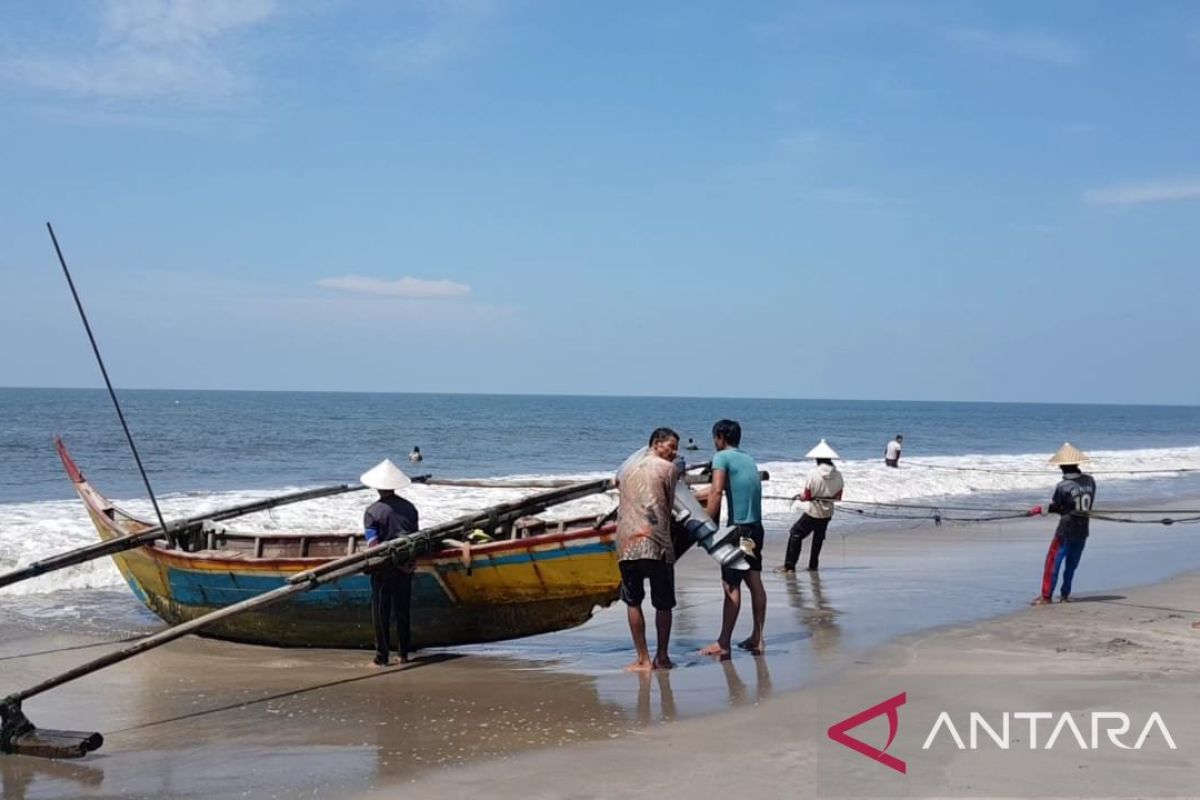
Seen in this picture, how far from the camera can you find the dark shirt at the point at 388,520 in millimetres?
9117

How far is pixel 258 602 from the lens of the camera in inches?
315

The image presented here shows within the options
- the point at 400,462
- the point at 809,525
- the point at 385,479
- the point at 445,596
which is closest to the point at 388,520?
the point at 385,479

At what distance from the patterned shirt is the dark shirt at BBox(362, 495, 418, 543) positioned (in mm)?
1977

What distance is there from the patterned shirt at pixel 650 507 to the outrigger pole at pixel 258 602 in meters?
0.89

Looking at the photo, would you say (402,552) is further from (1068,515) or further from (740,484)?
(1068,515)

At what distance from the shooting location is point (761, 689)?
7711mm

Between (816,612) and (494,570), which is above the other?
(494,570)

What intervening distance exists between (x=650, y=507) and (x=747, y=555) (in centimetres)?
94

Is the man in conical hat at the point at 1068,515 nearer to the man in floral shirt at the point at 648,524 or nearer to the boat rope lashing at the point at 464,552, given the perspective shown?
the man in floral shirt at the point at 648,524

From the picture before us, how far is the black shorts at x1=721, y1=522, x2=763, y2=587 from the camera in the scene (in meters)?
8.38

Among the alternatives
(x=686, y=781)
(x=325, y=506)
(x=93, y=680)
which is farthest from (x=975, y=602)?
(x=325, y=506)

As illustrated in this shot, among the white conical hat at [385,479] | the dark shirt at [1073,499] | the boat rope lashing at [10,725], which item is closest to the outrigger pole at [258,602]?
the boat rope lashing at [10,725]

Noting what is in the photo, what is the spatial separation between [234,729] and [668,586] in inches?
116

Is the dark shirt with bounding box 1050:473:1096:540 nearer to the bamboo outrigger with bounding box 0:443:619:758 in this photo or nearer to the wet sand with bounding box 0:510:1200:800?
the wet sand with bounding box 0:510:1200:800
